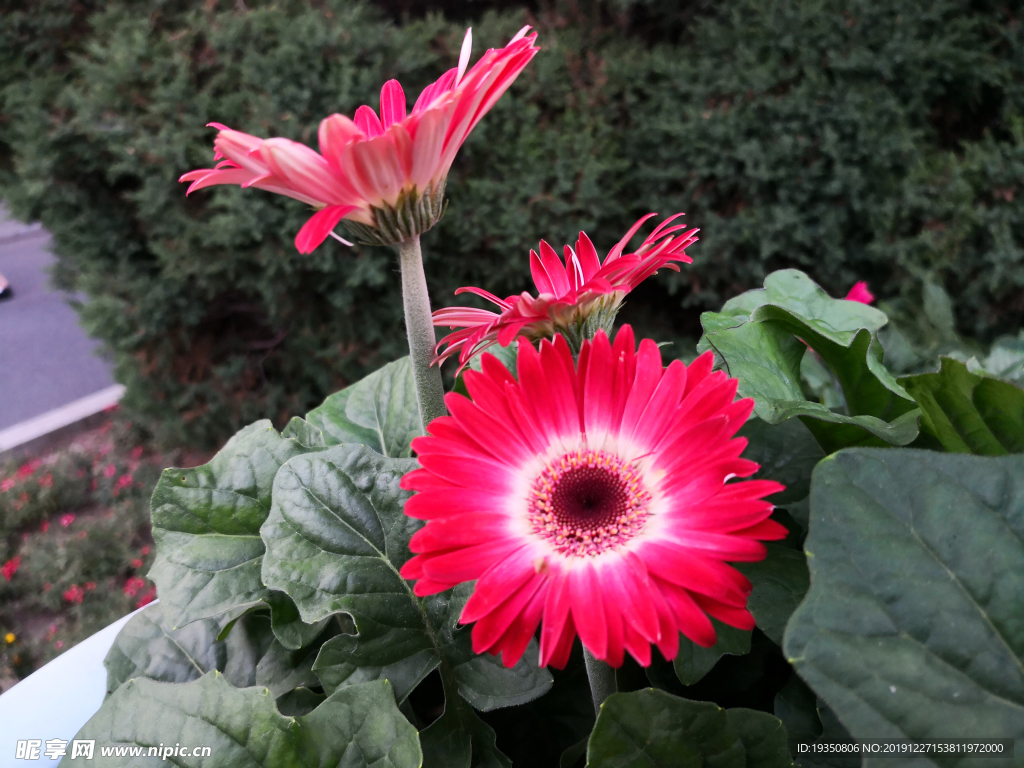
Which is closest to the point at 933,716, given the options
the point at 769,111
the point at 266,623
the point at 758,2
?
the point at 266,623

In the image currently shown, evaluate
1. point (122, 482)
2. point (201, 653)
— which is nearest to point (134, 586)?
point (122, 482)

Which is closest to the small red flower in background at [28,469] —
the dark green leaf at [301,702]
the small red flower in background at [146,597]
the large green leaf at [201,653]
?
the small red flower in background at [146,597]

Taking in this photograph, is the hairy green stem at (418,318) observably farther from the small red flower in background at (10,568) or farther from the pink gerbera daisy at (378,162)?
the small red flower in background at (10,568)

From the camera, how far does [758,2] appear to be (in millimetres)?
1472

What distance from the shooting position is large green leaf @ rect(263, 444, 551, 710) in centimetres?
38

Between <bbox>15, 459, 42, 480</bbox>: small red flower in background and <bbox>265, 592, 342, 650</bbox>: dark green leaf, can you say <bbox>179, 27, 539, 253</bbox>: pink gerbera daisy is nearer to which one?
<bbox>265, 592, 342, 650</bbox>: dark green leaf

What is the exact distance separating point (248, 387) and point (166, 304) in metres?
0.30

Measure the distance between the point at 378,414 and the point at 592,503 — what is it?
269 mm

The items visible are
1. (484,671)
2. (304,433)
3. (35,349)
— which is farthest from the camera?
(35,349)

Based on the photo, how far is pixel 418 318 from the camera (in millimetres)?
341

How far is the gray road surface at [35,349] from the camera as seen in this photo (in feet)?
8.87

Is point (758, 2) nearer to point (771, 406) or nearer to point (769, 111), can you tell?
point (769, 111)

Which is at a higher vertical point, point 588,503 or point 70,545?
point 588,503

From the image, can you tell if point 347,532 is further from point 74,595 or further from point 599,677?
point 74,595
